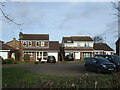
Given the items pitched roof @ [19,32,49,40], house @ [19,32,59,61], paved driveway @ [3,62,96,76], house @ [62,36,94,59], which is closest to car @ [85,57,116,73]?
paved driveway @ [3,62,96,76]

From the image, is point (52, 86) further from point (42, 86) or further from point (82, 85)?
point (82, 85)

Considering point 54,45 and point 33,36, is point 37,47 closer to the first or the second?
point 33,36

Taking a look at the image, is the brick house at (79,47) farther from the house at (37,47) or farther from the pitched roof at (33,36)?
the pitched roof at (33,36)

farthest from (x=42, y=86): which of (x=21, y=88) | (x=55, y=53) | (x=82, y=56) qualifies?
(x=82, y=56)

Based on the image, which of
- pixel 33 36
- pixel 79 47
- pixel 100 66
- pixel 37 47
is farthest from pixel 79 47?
pixel 100 66

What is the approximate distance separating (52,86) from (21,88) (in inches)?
42.0

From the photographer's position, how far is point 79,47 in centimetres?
4981

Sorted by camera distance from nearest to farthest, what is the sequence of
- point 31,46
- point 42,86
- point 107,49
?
point 42,86 < point 31,46 < point 107,49

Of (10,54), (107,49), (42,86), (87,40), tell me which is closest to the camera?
(42,86)

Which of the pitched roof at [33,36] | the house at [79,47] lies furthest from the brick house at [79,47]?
the pitched roof at [33,36]

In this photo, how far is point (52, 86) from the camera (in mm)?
6078

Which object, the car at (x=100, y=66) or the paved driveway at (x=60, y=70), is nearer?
the paved driveway at (x=60, y=70)

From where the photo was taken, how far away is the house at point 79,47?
48.8m

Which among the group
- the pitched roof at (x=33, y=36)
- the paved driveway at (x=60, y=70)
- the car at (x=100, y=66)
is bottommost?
the paved driveway at (x=60, y=70)
